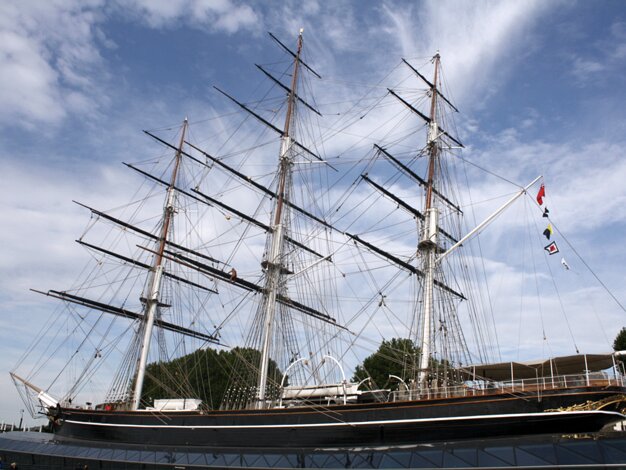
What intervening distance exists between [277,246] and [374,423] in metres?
17.2

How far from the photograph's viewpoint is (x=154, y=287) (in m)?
41.1

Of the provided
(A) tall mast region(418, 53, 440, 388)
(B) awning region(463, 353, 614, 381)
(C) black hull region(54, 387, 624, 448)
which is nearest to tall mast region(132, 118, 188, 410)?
(C) black hull region(54, 387, 624, 448)

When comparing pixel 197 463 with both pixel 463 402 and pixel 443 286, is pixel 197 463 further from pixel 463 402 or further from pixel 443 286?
pixel 443 286

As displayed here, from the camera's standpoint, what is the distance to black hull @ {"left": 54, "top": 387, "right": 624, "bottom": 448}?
18.7 metres

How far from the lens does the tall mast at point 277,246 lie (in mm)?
32062

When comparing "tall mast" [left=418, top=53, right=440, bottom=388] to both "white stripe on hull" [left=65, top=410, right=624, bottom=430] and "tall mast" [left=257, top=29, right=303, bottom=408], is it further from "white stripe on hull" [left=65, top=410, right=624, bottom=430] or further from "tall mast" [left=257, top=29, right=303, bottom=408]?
"tall mast" [left=257, top=29, right=303, bottom=408]

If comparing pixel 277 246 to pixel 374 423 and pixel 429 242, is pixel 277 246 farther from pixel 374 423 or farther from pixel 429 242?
pixel 374 423

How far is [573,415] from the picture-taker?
18.2 m

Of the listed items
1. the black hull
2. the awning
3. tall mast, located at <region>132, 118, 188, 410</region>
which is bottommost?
the black hull

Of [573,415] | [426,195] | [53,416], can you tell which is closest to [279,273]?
[426,195]

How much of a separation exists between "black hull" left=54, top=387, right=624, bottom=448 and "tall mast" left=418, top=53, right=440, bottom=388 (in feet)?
15.5

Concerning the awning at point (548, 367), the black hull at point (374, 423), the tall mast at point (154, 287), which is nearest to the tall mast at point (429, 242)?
the awning at point (548, 367)

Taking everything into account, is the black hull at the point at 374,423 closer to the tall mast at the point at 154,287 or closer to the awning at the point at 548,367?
the awning at the point at 548,367

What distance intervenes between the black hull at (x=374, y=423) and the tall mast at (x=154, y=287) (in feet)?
21.6
